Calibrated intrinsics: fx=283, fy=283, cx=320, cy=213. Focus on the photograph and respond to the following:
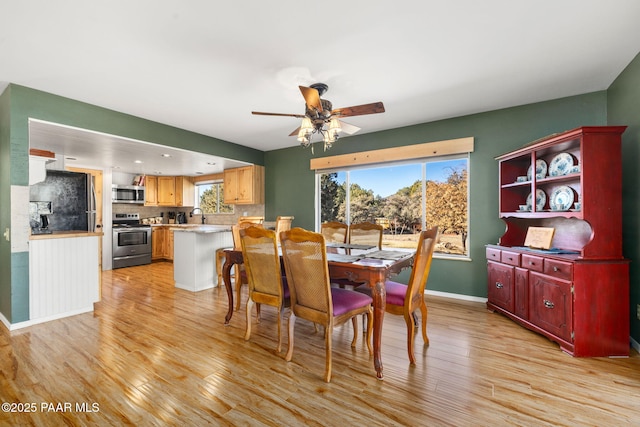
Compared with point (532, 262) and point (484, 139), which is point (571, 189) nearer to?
point (532, 262)

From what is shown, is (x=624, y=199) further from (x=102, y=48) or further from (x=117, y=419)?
(x=102, y=48)

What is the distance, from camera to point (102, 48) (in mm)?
2160

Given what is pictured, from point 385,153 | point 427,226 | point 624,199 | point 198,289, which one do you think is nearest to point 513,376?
point 624,199

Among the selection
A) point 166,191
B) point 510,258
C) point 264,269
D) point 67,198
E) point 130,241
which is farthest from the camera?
point 166,191

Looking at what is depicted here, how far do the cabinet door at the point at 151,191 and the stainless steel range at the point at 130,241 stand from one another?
0.50 m

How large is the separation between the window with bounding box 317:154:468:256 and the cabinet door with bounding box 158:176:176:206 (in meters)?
4.20

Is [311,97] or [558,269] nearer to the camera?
[311,97]

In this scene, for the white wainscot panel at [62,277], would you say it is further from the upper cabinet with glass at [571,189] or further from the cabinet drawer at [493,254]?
the upper cabinet with glass at [571,189]

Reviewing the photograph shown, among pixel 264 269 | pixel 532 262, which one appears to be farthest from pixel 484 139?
pixel 264 269

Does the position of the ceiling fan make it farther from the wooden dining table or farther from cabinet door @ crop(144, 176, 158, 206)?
cabinet door @ crop(144, 176, 158, 206)

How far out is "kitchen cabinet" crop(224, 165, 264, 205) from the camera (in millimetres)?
5555

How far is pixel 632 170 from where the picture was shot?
243cm

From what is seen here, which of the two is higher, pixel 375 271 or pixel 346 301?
pixel 375 271

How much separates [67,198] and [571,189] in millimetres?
6065
